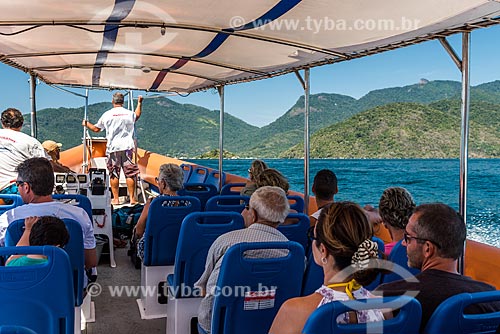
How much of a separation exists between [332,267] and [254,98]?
165ft

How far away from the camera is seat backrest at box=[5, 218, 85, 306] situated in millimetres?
2123

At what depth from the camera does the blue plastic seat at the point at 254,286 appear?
6.03 feet

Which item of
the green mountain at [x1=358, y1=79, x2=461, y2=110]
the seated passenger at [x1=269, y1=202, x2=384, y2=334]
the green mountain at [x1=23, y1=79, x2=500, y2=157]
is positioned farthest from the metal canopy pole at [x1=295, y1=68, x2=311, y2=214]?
the green mountain at [x1=358, y1=79, x2=461, y2=110]

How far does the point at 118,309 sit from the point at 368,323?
96.9 inches

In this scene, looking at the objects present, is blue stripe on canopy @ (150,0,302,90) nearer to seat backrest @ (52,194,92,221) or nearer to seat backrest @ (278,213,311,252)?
seat backrest @ (278,213,311,252)

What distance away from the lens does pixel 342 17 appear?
2.96 metres

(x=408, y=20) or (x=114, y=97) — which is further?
(x=114, y=97)

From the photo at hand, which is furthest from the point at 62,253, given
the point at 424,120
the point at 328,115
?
the point at 328,115

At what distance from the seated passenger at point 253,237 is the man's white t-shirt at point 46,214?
2.35 feet

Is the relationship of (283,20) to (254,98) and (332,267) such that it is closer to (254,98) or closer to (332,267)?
(332,267)

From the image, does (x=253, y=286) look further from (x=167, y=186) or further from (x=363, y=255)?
(x=167, y=186)

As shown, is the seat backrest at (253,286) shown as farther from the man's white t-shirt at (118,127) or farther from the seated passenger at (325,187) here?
the man's white t-shirt at (118,127)

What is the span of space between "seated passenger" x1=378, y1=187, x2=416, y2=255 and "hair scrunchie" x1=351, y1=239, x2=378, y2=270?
3.35ft

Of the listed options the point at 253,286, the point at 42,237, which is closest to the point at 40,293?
the point at 42,237
